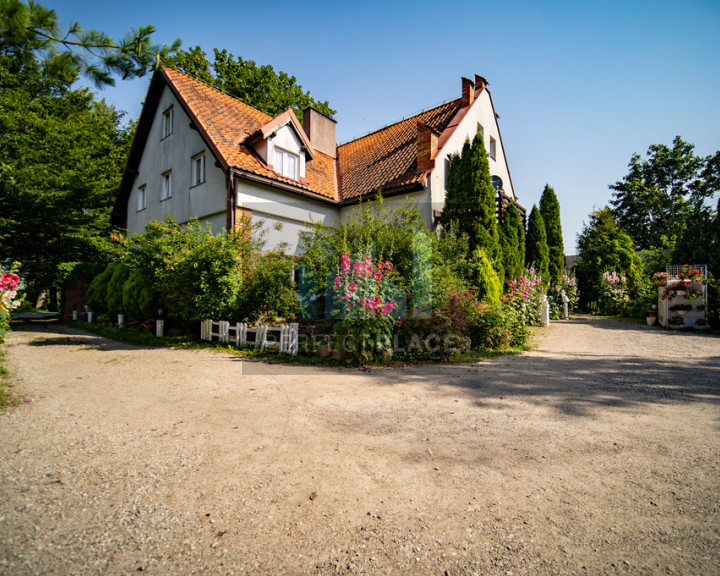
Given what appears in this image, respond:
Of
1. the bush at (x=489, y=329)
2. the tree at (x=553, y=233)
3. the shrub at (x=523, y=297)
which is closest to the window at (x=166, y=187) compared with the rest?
the bush at (x=489, y=329)

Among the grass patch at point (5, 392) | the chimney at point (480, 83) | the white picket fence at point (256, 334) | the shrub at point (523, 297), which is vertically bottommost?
the grass patch at point (5, 392)

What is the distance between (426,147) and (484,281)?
5.93 metres

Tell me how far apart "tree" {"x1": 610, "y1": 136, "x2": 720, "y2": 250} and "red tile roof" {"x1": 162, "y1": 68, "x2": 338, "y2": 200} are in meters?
36.2

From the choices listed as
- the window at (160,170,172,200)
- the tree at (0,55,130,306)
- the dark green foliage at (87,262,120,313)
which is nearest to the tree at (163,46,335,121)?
the tree at (0,55,130,306)

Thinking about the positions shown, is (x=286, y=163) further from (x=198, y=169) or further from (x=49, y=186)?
(x=49, y=186)

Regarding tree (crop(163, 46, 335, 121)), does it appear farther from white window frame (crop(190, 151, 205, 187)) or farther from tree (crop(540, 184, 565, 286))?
tree (crop(540, 184, 565, 286))

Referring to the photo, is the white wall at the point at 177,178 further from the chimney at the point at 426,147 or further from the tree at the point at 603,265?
the tree at the point at 603,265

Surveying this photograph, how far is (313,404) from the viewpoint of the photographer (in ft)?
14.3

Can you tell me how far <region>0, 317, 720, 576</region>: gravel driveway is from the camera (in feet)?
6.01

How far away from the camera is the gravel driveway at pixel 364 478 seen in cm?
183

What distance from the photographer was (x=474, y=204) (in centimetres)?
1201

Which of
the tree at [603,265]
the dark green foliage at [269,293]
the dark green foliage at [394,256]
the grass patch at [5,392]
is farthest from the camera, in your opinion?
the tree at [603,265]

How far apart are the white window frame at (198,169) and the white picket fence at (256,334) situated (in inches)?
251

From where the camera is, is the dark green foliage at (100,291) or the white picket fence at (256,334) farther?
the dark green foliage at (100,291)
